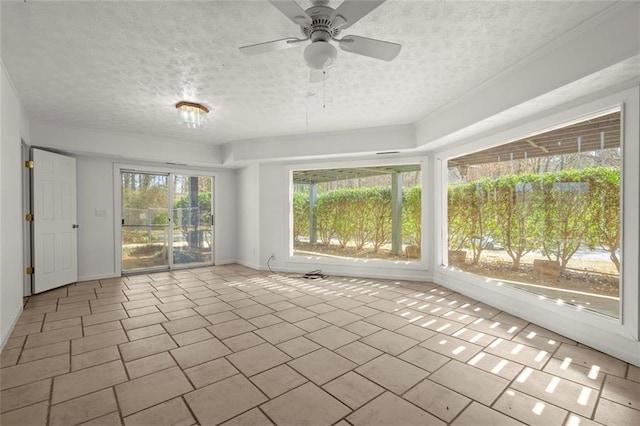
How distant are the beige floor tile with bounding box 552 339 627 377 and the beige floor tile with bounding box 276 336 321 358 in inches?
79.2

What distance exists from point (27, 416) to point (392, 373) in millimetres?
2279

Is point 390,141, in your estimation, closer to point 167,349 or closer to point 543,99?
point 543,99

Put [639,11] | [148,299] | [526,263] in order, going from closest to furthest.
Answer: [639,11]
[526,263]
[148,299]

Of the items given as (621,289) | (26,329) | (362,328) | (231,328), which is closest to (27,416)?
(231,328)

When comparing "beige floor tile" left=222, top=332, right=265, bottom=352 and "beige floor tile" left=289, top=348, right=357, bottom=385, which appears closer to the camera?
"beige floor tile" left=289, top=348, right=357, bottom=385

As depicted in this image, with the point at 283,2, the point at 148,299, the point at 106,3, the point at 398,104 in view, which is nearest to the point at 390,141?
the point at 398,104

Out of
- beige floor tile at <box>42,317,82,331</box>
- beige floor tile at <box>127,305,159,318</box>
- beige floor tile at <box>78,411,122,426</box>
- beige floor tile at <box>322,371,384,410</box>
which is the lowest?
beige floor tile at <box>322,371,384,410</box>

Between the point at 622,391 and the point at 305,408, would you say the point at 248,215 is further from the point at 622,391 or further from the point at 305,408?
the point at 622,391

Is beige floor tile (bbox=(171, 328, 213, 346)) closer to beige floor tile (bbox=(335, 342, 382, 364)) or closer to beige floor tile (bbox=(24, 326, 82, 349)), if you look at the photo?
beige floor tile (bbox=(24, 326, 82, 349))

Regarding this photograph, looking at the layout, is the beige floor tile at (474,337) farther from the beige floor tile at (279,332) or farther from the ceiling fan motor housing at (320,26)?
the ceiling fan motor housing at (320,26)

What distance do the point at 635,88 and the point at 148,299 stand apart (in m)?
5.46

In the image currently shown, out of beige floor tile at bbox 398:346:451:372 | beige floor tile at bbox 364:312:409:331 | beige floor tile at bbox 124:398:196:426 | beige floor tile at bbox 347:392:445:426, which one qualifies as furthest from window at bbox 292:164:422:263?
beige floor tile at bbox 124:398:196:426

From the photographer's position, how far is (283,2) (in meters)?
1.62

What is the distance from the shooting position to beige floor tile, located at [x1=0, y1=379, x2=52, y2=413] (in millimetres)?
1843
